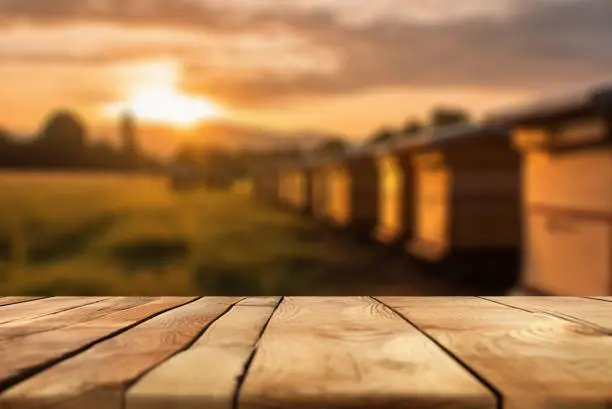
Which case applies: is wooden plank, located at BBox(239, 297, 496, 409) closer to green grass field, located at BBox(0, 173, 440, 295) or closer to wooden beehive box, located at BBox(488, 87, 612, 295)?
wooden beehive box, located at BBox(488, 87, 612, 295)

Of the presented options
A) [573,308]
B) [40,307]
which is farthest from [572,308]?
[40,307]

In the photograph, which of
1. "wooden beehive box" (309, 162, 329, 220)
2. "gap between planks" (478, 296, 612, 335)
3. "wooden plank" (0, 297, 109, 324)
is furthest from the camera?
"wooden beehive box" (309, 162, 329, 220)

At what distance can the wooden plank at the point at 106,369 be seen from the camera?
104 centimetres

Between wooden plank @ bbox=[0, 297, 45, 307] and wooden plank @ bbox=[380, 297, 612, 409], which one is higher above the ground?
wooden plank @ bbox=[380, 297, 612, 409]

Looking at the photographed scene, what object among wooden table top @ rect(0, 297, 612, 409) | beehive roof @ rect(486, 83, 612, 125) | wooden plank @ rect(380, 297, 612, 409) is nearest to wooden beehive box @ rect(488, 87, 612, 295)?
beehive roof @ rect(486, 83, 612, 125)

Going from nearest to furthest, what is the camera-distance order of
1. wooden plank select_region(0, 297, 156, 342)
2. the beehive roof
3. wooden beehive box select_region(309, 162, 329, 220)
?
wooden plank select_region(0, 297, 156, 342)
the beehive roof
wooden beehive box select_region(309, 162, 329, 220)

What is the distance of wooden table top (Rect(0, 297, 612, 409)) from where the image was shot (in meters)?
1.03

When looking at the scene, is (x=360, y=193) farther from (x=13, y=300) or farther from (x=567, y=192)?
(x=13, y=300)

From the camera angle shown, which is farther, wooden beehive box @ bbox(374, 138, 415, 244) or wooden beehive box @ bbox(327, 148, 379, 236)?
wooden beehive box @ bbox(327, 148, 379, 236)

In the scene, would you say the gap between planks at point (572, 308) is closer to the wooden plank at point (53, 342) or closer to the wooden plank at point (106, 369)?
the wooden plank at point (106, 369)

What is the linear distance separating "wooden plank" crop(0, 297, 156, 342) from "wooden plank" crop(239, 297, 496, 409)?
0.47 metres

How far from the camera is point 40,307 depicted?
1918 mm

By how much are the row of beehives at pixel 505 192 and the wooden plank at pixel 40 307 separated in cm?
348

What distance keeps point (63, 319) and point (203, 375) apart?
698 mm
